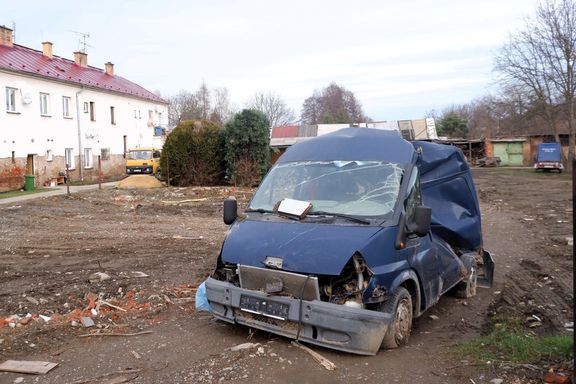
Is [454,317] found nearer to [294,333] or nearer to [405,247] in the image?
[405,247]

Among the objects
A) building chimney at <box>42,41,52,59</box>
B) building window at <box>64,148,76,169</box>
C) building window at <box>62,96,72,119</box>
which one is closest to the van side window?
building window at <box>64,148,76,169</box>

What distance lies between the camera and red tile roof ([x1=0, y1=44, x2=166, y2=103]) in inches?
1172

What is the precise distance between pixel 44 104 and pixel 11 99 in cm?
311

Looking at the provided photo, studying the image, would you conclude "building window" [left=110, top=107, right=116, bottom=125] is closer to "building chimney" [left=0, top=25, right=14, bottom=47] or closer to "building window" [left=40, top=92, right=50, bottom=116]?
"building window" [left=40, top=92, right=50, bottom=116]

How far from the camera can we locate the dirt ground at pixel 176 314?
4605mm

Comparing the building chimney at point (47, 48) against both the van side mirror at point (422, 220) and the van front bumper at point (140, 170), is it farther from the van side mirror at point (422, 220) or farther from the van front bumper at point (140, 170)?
the van side mirror at point (422, 220)

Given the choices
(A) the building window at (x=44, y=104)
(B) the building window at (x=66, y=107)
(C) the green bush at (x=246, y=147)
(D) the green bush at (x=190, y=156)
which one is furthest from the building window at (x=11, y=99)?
(C) the green bush at (x=246, y=147)

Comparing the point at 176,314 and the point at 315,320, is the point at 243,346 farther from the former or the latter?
the point at 176,314

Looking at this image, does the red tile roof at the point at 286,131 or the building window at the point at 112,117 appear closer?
the building window at the point at 112,117

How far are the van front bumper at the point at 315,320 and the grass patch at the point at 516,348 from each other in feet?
3.33

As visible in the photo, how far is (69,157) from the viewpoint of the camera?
111 feet

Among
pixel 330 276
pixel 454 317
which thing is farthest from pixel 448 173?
pixel 330 276

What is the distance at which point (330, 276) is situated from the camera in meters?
4.75

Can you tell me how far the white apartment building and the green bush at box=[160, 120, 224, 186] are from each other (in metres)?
8.00
